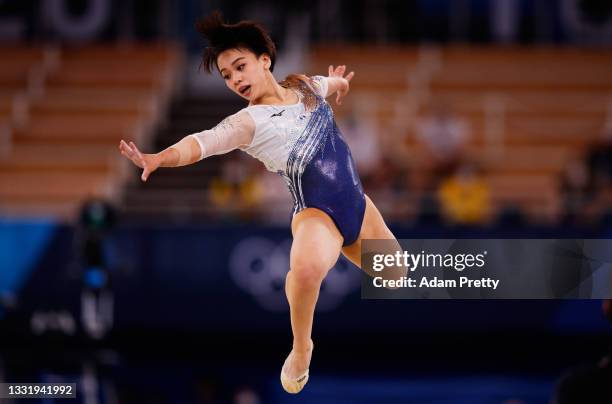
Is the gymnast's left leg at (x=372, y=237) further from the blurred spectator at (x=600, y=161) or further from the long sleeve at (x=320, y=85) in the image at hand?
the blurred spectator at (x=600, y=161)

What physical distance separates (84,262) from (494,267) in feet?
21.7

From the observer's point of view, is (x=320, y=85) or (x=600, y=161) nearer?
(x=320, y=85)

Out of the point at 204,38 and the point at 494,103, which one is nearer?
the point at 204,38

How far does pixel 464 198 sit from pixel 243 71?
7214 mm

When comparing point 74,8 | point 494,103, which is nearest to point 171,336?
point 494,103

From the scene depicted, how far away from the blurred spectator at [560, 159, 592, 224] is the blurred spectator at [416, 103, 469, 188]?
1376mm

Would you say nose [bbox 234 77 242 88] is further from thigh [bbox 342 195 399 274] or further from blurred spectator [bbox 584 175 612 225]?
blurred spectator [bbox 584 175 612 225]

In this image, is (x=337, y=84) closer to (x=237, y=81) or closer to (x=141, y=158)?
(x=237, y=81)

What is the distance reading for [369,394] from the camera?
44.4 feet

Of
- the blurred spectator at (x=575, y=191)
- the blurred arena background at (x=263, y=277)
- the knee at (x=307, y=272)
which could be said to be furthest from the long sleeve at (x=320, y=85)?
the blurred spectator at (x=575, y=191)

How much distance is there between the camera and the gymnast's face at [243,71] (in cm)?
681

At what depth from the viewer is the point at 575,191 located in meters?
13.6

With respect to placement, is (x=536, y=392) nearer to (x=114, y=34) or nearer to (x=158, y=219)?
(x=158, y=219)

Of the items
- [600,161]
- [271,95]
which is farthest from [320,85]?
[600,161]
